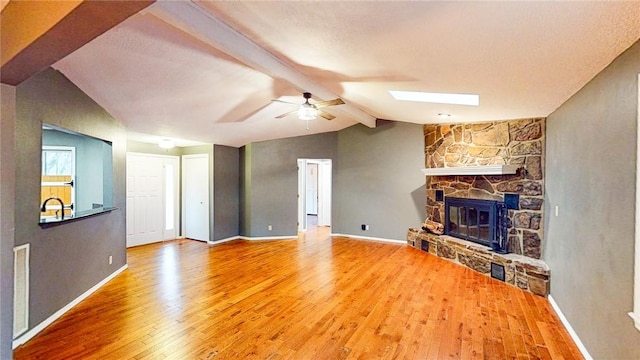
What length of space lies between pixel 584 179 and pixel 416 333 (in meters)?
1.99

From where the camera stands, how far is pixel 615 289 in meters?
2.00

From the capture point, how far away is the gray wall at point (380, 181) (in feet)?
20.7

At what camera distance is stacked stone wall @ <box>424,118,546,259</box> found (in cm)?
417

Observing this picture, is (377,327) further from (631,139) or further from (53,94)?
(53,94)

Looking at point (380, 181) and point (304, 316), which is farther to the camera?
point (380, 181)

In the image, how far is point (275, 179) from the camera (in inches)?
280

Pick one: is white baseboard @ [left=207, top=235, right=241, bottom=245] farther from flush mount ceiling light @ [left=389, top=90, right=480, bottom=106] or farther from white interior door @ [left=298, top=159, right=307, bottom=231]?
flush mount ceiling light @ [left=389, top=90, right=480, bottom=106]

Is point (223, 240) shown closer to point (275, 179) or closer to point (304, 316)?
point (275, 179)

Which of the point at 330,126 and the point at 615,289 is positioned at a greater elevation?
the point at 330,126

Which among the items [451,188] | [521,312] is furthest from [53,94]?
[451,188]

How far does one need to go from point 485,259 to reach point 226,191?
5251 millimetres

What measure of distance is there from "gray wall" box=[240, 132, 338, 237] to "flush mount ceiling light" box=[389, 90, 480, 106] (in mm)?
3350

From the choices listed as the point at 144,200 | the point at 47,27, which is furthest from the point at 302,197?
the point at 47,27

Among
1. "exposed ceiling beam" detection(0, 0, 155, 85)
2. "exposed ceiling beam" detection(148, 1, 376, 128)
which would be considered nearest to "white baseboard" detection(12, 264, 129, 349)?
"exposed ceiling beam" detection(0, 0, 155, 85)
